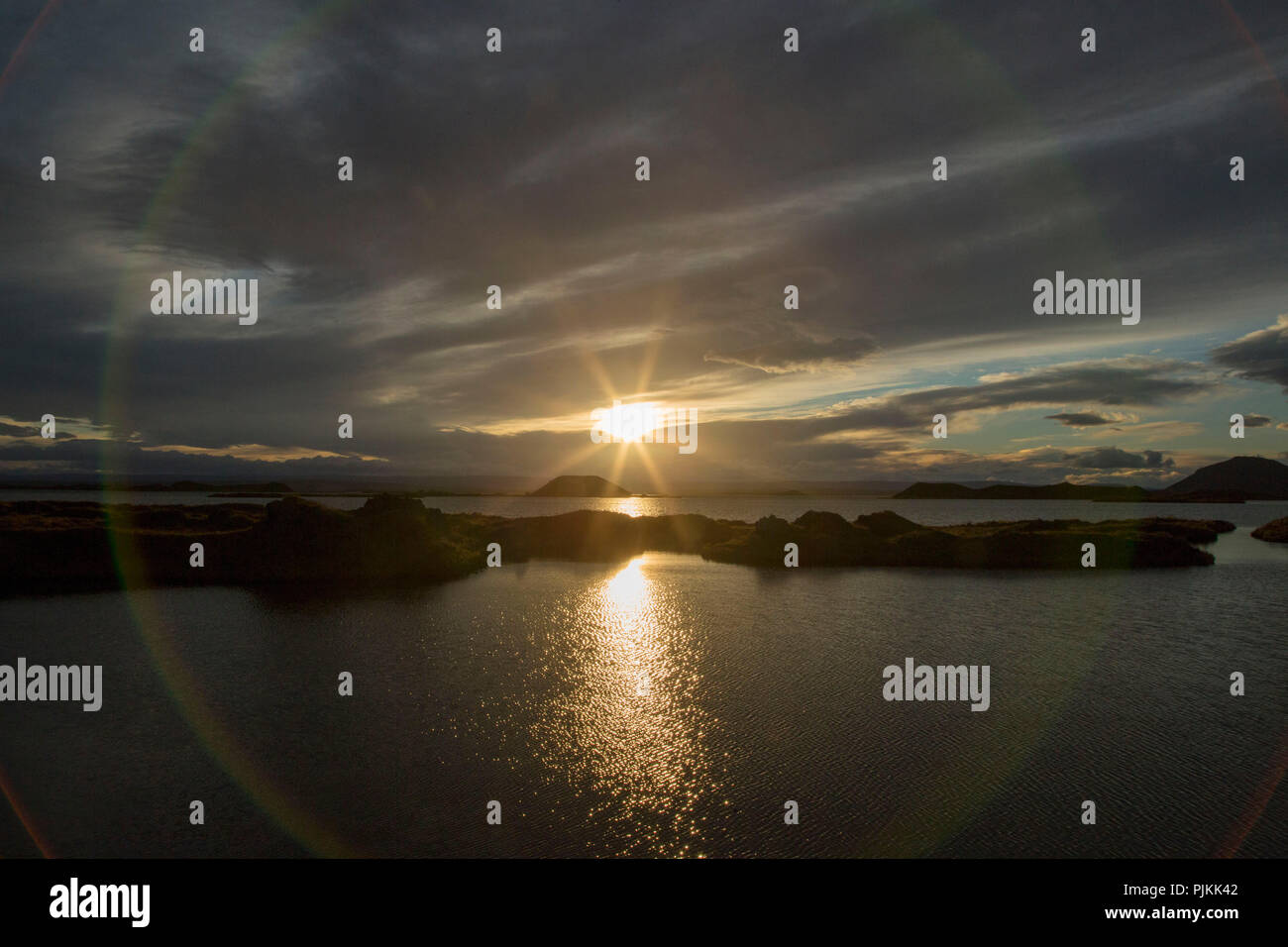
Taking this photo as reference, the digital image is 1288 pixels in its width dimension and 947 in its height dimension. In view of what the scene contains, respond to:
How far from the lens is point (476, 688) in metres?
30.8

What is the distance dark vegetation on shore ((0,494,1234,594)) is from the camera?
63875 mm

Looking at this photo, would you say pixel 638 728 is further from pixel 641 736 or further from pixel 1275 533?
pixel 1275 533

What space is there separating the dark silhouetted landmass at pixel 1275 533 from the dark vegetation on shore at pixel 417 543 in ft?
49.5

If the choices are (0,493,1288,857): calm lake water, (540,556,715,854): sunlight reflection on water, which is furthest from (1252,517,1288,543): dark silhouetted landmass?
(540,556,715,854): sunlight reflection on water

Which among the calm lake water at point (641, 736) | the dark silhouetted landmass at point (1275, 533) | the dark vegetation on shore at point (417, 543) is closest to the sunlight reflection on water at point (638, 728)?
the calm lake water at point (641, 736)

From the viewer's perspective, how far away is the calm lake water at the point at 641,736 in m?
Answer: 18.0

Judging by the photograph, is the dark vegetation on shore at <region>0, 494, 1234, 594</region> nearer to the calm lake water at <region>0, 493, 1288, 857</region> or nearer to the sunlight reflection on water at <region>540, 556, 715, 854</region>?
the calm lake water at <region>0, 493, 1288, 857</region>

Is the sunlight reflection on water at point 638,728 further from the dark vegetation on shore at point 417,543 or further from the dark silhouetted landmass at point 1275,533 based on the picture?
the dark silhouetted landmass at point 1275,533

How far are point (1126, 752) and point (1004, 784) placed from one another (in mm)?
6406

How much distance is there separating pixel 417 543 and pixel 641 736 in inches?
2009

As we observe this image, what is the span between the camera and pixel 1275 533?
383 feet

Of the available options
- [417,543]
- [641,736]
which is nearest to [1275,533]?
[417,543]

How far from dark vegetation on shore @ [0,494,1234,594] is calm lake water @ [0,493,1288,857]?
50.6 feet
